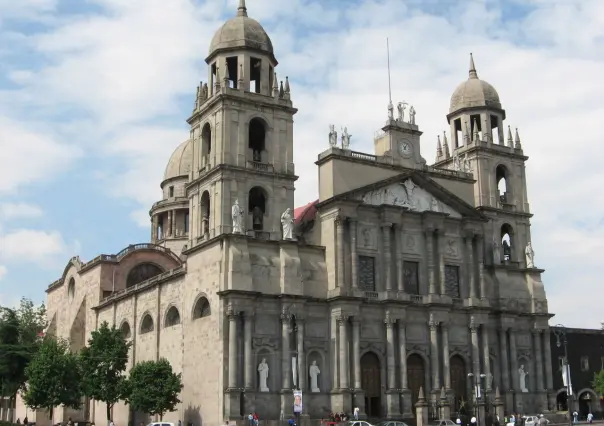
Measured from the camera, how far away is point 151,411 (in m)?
48.4

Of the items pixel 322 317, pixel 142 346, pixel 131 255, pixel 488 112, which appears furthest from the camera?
pixel 131 255

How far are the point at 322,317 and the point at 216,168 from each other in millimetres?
11259

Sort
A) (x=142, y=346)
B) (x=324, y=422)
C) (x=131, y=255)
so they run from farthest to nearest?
1. (x=131, y=255)
2. (x=142, y=346)
3. (x=324, y=422)

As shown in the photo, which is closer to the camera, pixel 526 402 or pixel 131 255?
pixel 526 402

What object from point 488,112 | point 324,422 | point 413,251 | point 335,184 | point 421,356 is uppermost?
point 488,112

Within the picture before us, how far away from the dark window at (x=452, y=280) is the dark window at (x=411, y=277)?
98.2 inches

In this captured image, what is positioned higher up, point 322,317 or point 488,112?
point 488,112

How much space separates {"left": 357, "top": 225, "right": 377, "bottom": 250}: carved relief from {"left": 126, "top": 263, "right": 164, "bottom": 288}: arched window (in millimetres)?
23206

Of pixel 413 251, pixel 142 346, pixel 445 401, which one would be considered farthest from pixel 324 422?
pixel 142 346

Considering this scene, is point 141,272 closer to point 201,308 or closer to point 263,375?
point 201,308

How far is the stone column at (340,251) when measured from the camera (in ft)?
166

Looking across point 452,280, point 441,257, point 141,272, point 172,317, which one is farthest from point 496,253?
point 141,272

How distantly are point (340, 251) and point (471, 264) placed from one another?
10755mm

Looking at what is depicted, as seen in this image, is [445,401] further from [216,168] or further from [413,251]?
[216,168]
